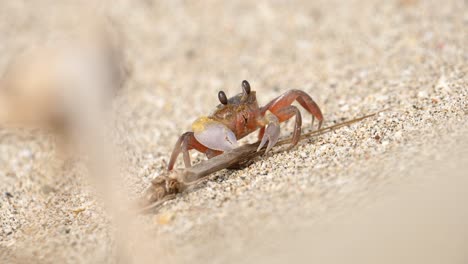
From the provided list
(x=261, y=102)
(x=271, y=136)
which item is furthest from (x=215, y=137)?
(x=261, y=102)

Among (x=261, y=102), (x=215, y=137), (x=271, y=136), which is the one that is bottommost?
(x=271, y=136)

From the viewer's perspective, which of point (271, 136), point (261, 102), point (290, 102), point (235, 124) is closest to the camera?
point (271, 136)

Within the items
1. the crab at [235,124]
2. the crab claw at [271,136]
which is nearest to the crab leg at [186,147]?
the crab at [235,124]

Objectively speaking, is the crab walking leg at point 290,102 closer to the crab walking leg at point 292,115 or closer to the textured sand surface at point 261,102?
the crab walking leg at point 292,115

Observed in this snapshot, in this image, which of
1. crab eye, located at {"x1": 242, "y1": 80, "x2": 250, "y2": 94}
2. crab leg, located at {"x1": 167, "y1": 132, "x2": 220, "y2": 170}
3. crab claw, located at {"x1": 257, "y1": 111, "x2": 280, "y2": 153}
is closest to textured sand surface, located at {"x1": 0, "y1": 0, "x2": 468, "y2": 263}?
crab claw, located at {"x1": 257, "y1": 111, "x2": 280, "y2": 153}

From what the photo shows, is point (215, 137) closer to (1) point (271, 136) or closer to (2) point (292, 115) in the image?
(1) point (271, 136)

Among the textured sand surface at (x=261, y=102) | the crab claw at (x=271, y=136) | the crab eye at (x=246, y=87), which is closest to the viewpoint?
the textured sand surface at (x=261, y=102)

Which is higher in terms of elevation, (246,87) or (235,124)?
(246,87)

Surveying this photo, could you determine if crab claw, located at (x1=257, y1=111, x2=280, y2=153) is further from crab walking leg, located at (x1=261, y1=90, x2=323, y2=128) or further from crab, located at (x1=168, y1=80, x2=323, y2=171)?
crab walking leg, located at (x1=261, y1=90, x2=323, y2=128)
